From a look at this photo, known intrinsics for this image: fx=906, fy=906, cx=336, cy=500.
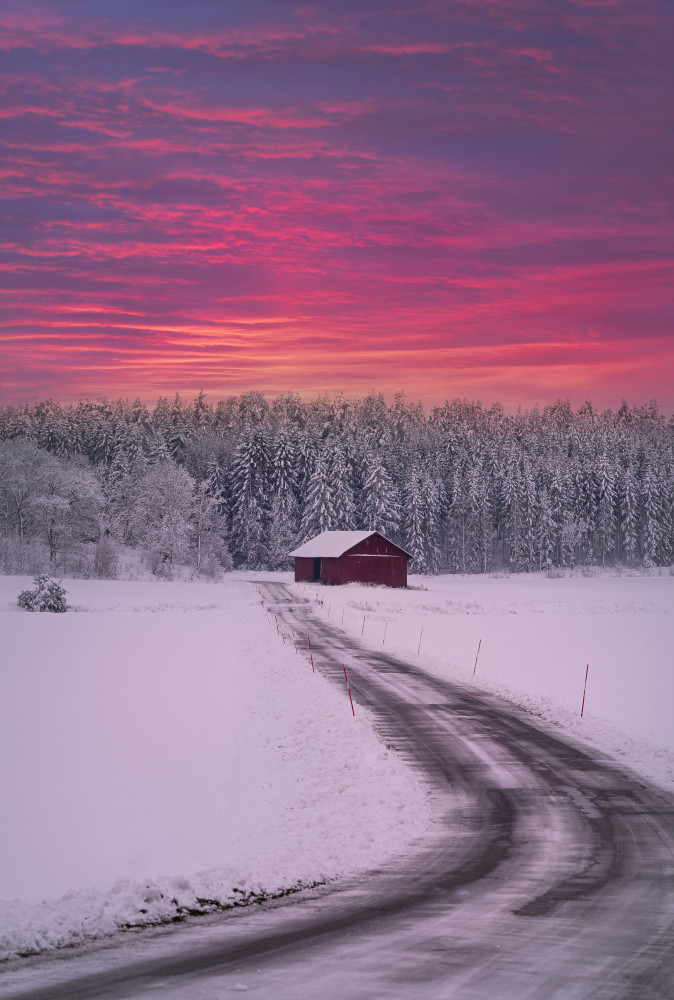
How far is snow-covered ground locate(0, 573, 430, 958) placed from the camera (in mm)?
10773

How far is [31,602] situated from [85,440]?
427ft

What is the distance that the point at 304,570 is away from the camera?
305 ft

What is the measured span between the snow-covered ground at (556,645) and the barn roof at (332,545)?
11.3 ft

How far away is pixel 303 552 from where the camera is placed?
303ft

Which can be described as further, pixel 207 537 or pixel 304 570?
pixel 207 537

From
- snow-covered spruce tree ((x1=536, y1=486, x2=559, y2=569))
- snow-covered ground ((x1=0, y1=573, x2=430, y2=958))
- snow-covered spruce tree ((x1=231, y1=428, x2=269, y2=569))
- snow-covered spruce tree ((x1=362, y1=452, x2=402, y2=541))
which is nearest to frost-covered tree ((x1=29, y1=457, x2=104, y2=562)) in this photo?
snow-covered spruce tree ((x1=231, y1=428, x2=269, y2=569))

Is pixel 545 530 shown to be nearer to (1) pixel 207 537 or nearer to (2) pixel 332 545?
(1) pixel 207 537

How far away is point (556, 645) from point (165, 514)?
204ft

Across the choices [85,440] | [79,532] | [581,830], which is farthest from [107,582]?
[85,440]

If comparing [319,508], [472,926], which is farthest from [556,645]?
[319,508]

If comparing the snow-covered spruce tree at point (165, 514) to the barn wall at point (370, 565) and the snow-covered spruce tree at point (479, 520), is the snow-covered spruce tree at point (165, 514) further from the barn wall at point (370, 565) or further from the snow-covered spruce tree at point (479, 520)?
the snow-covered spruce tree at point (479, 520)

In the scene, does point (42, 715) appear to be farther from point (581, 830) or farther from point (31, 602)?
point (31, 602)

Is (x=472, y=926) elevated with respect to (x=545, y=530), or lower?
lower

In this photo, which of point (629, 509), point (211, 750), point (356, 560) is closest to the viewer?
point (211, 750)
